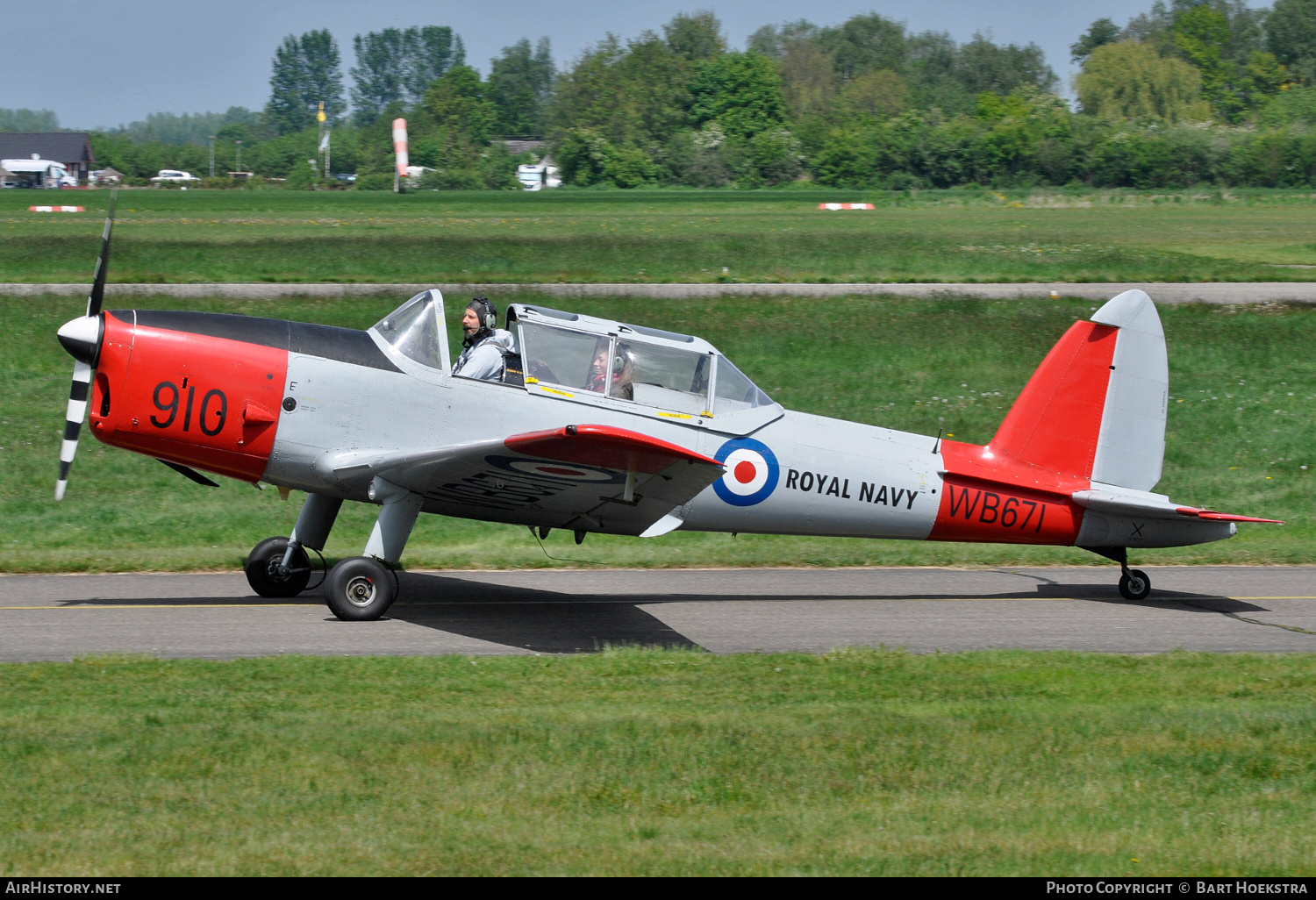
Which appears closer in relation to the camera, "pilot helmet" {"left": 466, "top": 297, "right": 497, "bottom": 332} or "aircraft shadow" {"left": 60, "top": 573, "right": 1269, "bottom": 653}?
"aircraft shadow" {"left": 60, "top": 573, "right": 1269, "bottom": 653}

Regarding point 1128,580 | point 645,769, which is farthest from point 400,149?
point 645,769

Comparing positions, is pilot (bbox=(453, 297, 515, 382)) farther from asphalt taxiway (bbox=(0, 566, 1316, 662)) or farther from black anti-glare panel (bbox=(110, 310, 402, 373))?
asphalt taxiway (bbox=(0, 566, 1316, 662))

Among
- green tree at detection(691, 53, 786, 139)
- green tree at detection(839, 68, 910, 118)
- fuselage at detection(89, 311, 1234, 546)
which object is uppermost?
green tree at detection(839, 68, 910, 118)

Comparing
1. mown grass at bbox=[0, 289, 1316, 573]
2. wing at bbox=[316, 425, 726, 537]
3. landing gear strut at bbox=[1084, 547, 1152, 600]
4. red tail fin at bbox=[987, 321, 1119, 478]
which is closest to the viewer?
wing at bbox=[316, 425, 726, 537]

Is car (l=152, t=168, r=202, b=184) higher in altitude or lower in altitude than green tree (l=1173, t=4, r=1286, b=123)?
lower

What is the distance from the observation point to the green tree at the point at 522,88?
130375 millimetres

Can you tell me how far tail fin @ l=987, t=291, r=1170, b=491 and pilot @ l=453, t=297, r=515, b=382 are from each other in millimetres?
4723

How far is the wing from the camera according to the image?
28.2ft

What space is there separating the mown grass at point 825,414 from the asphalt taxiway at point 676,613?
2.80 feet

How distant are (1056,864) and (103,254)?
842cm

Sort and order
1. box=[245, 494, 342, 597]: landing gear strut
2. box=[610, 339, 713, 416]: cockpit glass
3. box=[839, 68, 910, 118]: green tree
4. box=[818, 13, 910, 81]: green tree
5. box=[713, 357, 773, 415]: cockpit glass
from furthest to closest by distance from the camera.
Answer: box=[818, 13, 910, 81]: green tree → box=[839, 68, 910, 118]: green tree → box=[245, 494, 342, 597]: landing gear strut → box=[713, 357, 773, 415]: cockpit glass → box=[610, 339, 713, 416]: cockpit glass

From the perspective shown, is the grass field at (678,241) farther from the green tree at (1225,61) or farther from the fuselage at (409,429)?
the green tree at (1225,61)

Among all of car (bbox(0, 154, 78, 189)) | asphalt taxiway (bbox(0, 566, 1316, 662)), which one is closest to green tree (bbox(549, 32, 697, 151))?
car (bbox(0, 154, 78, 189))

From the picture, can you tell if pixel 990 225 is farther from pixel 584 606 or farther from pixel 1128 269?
pixel 584 606
